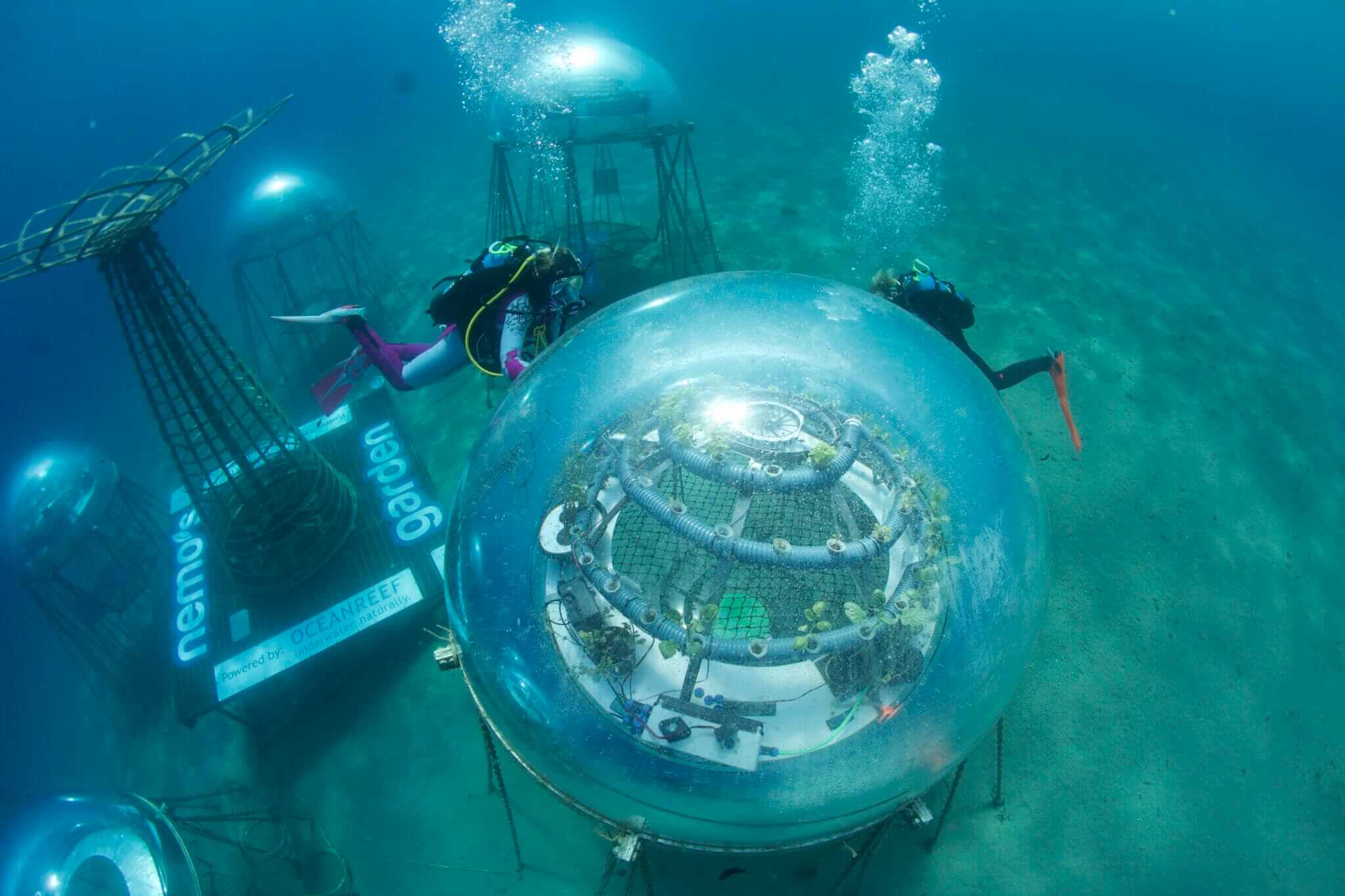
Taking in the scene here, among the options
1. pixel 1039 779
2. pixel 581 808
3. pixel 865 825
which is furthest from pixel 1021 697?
pixel 581 808

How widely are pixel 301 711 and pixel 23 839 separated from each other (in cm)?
266

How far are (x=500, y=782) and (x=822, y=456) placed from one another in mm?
4365

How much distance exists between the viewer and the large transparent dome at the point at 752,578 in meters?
3.23

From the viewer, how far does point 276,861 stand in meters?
7.11

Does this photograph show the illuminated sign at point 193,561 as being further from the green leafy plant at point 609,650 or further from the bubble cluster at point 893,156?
the bubble cluster at point 893,156

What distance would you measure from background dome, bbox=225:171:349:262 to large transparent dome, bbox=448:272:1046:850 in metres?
13.1

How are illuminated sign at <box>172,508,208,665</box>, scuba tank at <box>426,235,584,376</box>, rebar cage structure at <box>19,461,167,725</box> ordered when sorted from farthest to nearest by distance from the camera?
rebar cage structure at <box>19,461,167,725</box> → illuminated sign at <box>172,508,208,665</box> → scuba tank at <box>426,235,584,376</box>

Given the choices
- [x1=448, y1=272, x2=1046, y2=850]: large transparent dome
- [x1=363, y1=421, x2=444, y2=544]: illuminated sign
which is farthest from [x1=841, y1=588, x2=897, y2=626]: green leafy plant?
[x1=363, y1=421, x2=444, y2=544]: illuminated sign

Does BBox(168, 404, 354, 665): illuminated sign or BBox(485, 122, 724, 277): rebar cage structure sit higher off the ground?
BBox(485, 122, 724, 277): rebar cage structure

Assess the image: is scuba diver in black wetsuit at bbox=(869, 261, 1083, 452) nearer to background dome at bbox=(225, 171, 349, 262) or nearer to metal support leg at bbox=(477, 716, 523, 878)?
metal support leg at bbox=(477, 716, 523, 878)

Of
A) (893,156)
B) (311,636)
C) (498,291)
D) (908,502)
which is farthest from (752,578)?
(893,156)

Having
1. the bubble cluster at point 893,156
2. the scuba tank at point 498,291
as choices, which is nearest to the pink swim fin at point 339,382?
the scuba tank at point 498,291

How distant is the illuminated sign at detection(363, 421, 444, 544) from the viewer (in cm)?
875

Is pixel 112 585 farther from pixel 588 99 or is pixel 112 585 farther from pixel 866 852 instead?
pixel 866 852
